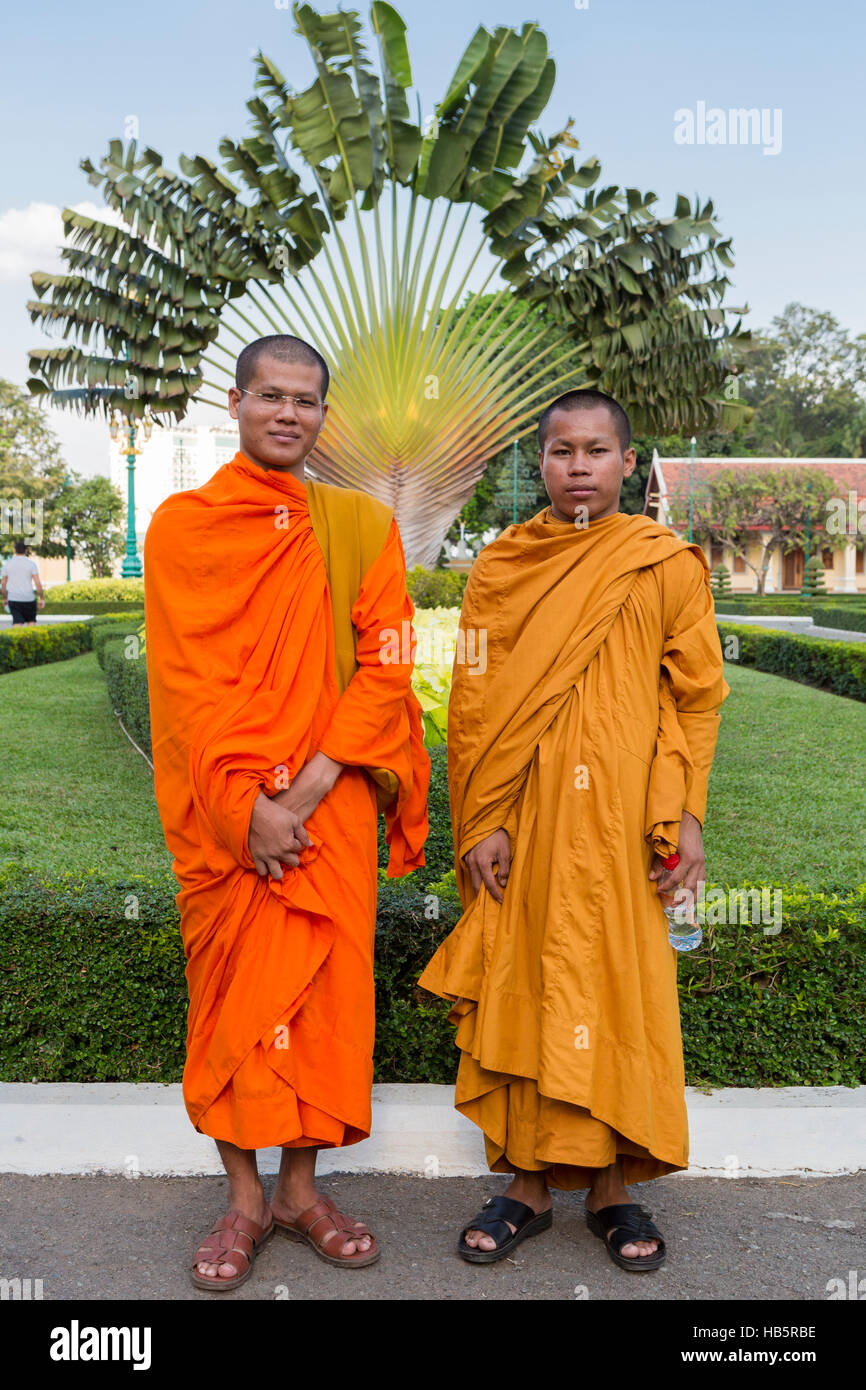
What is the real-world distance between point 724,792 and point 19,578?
1435 centimetres

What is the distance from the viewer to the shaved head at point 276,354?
2727mm

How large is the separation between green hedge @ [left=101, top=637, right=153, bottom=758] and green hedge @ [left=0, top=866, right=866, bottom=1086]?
12.6ft

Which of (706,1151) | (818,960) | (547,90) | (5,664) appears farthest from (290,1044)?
(5,664)

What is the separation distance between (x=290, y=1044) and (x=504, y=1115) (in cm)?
57

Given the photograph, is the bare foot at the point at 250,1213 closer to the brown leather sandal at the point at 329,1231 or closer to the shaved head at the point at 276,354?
the brown leather sandal at the point at 329,1231

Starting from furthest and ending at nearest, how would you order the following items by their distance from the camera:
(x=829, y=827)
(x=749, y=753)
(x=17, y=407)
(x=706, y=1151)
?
(x=17, y=407) → (x=749, y=753) → (x=829, y=827) → (x=706, y=1151)

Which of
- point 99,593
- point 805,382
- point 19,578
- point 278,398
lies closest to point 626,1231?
point 278,398

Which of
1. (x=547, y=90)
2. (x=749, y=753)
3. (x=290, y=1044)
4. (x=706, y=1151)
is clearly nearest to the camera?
(x=290, y=1044)

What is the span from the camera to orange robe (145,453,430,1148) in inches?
103

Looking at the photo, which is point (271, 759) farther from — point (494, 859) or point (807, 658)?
point (807, 658)

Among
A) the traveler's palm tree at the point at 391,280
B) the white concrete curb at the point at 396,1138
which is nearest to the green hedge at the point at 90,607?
the traveler's palm tree at the point at 391,280

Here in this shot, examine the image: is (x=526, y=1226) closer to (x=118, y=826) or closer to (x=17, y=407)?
(x=118, y=826)

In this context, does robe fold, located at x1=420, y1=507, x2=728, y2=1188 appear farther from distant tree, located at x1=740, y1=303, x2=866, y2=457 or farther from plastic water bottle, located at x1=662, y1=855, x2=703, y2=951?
distant tree, located at x1=740, y1=303, x2=866, y2=457

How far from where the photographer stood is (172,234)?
35.9 ft
